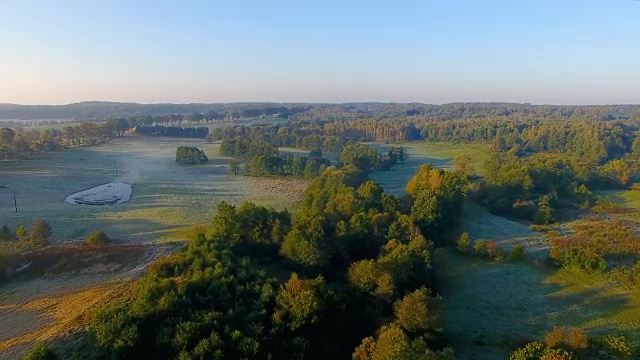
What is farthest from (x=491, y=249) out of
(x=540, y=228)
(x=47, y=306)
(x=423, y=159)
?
(x=423, y=159)

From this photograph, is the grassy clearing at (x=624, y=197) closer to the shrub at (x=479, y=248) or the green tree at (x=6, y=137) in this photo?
the shrub at (x=479, y=248)

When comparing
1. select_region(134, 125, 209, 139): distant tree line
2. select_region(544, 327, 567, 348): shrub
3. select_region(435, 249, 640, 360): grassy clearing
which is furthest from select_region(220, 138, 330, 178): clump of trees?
select_region(134, 125, 209, 139): distant tree line

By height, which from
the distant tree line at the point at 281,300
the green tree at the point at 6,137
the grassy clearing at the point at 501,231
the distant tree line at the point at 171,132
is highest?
the green tree at the point at 6,137

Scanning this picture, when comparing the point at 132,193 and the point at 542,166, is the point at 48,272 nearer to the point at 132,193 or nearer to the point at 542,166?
the point at 132,193

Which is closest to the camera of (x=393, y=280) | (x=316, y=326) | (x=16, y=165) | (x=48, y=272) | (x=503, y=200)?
(x=316, y=326)

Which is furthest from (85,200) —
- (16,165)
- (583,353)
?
(583,353)

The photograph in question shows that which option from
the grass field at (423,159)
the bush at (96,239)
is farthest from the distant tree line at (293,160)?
the bush at (96,239)

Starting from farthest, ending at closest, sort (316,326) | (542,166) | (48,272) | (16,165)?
(16,165)
(542,166)
(48,272)
(316,326)
